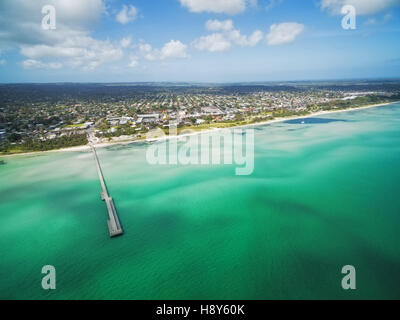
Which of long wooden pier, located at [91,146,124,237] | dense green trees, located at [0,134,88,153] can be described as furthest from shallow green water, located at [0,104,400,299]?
dense green trees, located at [0,134,88,153]

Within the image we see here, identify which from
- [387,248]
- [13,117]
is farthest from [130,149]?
[13,117]

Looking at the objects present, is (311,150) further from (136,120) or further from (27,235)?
(136,120)

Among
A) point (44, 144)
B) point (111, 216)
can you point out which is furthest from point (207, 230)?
point (44, 144)

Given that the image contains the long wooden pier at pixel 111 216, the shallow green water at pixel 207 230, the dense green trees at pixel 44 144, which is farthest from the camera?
the dense green trees at pixel 44 144

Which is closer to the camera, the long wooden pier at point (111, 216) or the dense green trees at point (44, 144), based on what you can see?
the long wooden pier at point (111, 216)

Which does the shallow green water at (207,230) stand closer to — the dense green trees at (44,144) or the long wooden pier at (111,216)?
the long wooden pier at (111,216)

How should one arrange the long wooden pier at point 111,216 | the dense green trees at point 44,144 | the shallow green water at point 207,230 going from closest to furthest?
1. the shallow green water at point 207,230
2. the long wooden pier at point 111,216
3. the dense green trees at point 44,144

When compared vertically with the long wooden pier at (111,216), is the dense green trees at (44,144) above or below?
above

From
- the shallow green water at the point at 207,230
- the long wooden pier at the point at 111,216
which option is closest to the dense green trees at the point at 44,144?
the shallow green water at the point at 207,230

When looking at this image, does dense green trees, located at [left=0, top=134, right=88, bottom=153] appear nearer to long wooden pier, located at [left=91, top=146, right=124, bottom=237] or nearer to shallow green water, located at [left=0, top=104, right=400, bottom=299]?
shallow green water, located at [left=0, top=104, right=400, bottom=299]
